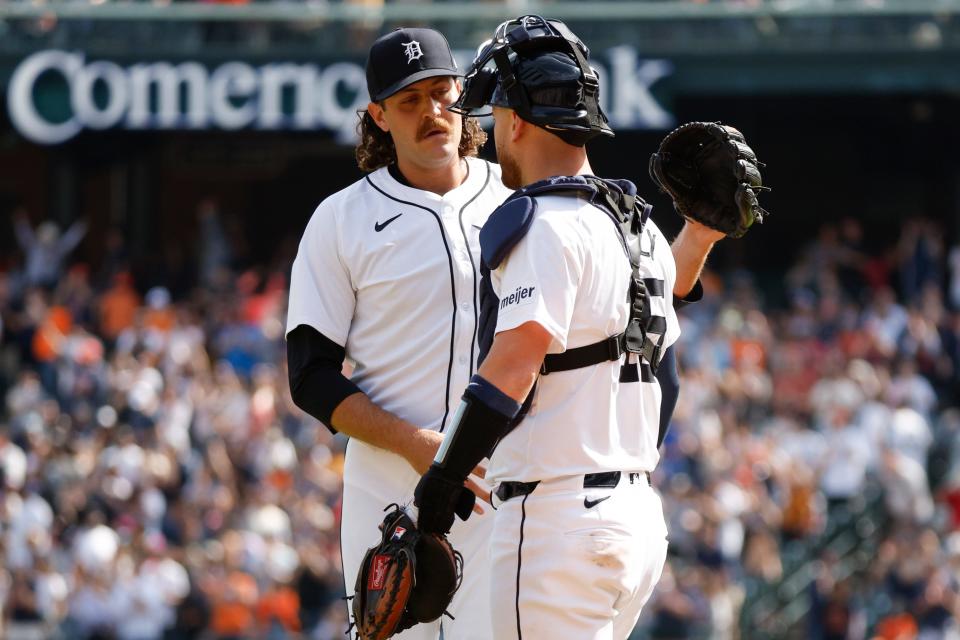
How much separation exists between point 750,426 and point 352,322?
404 inches

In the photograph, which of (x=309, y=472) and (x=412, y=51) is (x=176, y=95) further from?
(x=412, y=51)

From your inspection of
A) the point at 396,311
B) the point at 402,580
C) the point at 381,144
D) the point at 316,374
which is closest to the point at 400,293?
the point at 396,311

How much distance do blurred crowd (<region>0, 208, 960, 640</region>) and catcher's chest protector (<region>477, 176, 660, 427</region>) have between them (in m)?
8.66

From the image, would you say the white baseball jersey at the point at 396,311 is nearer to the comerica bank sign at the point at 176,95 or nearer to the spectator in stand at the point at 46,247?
the comerica bank sign at the point at 176,95

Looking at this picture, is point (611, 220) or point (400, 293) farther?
point (400, 293)

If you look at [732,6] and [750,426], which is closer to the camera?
[750,426]

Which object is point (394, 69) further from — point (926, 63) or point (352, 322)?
point (926, 63)

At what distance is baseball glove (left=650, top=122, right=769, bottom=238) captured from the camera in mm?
4230

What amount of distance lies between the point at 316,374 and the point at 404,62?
836 millimetres

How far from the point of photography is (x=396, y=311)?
14.0ft

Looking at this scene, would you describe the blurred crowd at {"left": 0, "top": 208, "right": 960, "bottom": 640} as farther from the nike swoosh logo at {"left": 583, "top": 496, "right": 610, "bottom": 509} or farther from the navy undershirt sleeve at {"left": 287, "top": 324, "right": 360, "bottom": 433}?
the nike swoosh logo at {"left": 583, "top": 496, "right": 610, "bottom": 509}

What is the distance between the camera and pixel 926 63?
17281 mm

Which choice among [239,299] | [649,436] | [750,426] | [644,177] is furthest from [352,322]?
[644,177]

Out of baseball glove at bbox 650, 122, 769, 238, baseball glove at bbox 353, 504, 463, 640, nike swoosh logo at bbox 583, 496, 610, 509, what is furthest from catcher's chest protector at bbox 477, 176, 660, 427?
baseball glove at bbox 650, 122, 769, 238
